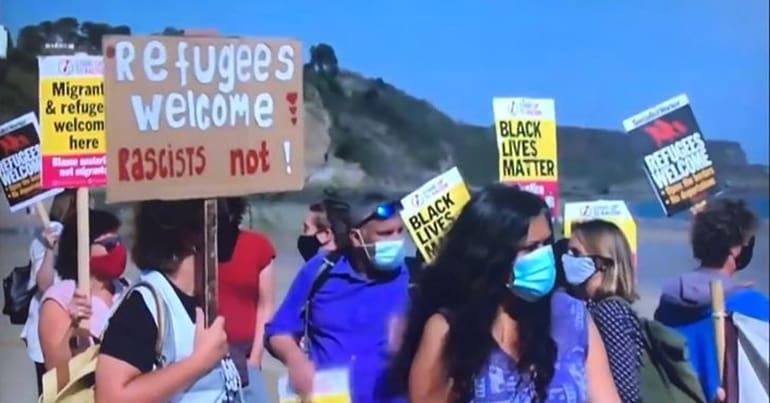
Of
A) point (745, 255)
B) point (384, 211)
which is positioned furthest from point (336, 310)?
point (745, 255)

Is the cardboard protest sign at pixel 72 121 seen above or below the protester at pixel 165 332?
above

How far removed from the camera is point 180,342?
160 inches

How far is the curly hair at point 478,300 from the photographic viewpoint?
4.31 m

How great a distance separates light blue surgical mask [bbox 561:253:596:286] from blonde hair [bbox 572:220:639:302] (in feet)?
0.16

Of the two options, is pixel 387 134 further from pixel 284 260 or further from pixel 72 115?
pixel 72 115

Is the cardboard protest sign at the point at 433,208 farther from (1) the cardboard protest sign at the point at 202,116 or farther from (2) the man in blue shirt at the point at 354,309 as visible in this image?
(1) the cardboard protest sign at the point at 202,116

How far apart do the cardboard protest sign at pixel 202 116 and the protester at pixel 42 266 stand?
0.13m

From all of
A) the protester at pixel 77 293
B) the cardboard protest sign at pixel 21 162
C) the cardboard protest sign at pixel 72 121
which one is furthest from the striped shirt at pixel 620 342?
the cardboard protest sign at pixel 21 162

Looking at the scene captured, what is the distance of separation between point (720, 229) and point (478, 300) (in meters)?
1.02

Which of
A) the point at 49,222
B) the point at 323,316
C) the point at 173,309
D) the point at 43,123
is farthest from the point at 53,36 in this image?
the point at 323,316

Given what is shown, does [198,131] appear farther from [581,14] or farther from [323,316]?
[581,14]

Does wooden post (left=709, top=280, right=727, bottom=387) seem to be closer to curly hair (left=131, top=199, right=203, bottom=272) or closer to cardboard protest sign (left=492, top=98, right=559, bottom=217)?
cardboard protest sign (left=492, top=98, right=559, bottom=217)

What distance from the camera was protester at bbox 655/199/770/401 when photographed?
4906mm

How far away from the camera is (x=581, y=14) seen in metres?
4.70
